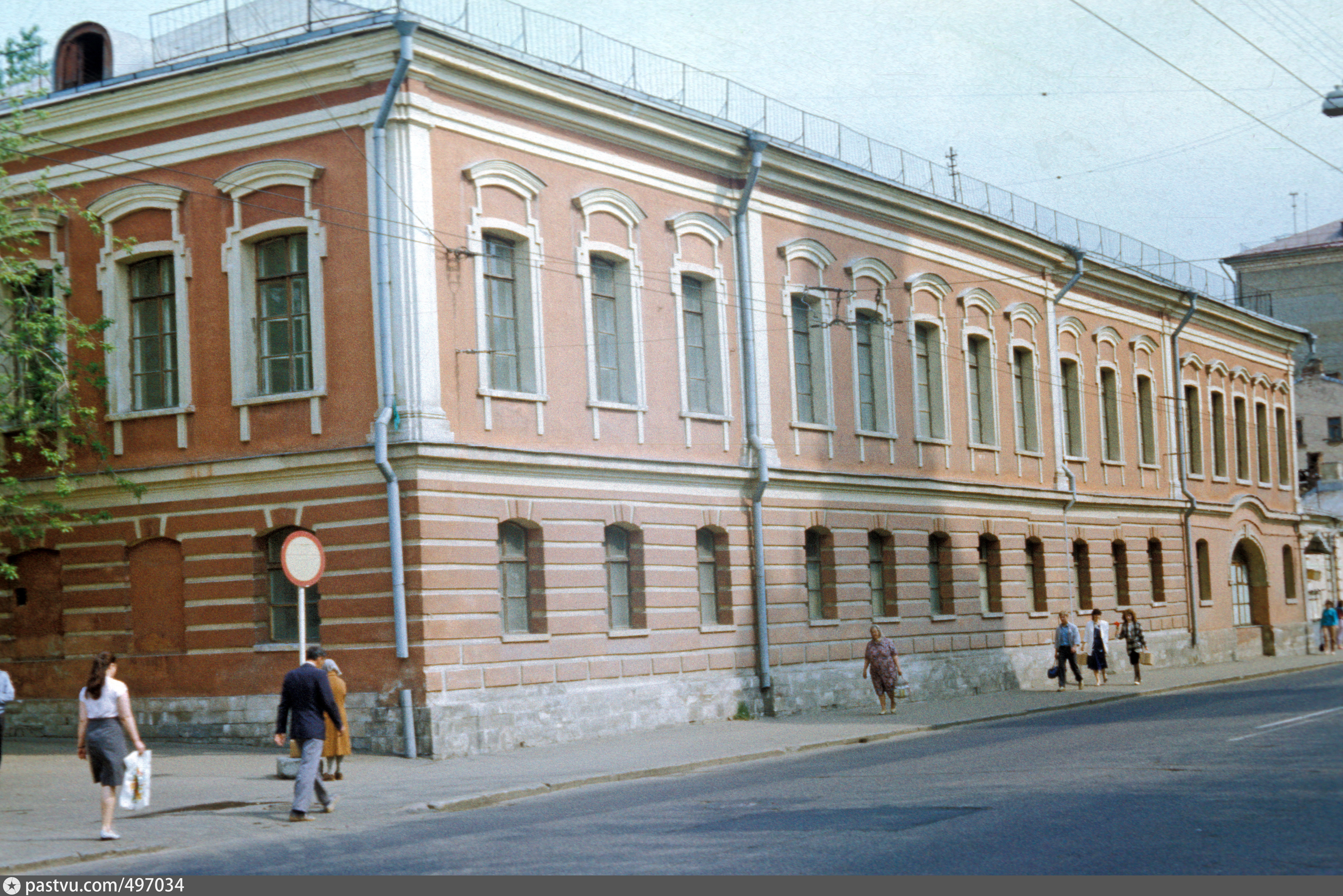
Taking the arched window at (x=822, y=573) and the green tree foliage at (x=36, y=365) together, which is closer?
the green tree foliage at (x=36, y=365)

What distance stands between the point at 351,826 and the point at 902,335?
20.9 m

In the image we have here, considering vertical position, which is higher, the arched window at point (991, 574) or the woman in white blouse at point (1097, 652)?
the arched window at point (991, 574)

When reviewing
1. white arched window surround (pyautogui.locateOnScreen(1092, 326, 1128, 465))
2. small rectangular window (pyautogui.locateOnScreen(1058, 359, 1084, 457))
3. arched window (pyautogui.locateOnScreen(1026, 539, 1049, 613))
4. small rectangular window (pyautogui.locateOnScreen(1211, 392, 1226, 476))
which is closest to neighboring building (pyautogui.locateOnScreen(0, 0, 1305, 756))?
arched window (pyautogui.locateOnScreen(1026, 539, 1049, 613))

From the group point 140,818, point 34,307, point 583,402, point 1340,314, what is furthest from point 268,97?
point 1340,314

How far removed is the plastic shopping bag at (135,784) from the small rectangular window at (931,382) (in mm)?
22764

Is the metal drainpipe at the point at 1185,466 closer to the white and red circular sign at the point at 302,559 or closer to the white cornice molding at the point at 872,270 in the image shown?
the white cornice molding at the point at 872,270

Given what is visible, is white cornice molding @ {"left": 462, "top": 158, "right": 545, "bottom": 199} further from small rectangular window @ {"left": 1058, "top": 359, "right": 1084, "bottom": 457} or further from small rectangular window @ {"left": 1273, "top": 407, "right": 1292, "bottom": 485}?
small rectangular window @ {"left": 1273, "top": 407, "right": 1292, "bottom": 485}

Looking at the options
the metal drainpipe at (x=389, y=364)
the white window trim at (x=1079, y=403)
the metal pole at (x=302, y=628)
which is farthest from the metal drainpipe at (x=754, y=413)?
the white window trim at (x=1079, y=403)

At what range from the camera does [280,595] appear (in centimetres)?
2298

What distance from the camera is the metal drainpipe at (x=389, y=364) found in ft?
69.8

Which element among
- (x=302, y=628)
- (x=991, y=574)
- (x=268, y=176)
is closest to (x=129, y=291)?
(x=268, y=176)

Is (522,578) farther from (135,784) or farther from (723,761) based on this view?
(135,784)

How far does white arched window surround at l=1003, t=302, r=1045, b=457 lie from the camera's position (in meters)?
37.5

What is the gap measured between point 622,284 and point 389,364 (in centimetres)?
545
